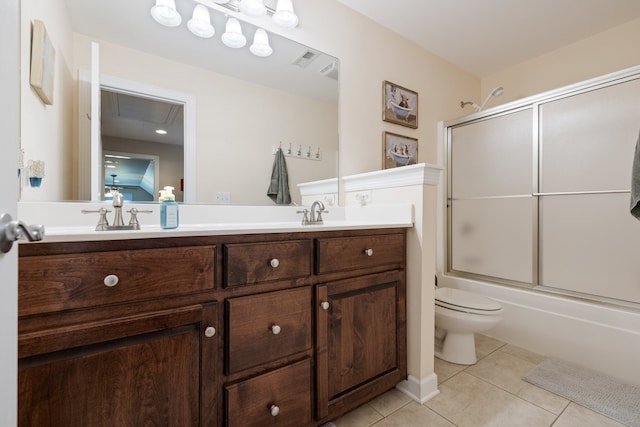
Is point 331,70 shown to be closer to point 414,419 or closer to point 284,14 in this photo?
point 284,14

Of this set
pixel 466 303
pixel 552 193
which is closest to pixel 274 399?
pixel 466 303

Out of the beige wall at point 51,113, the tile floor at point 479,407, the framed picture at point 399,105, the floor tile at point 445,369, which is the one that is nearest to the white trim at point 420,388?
the tile floor at point 479,407

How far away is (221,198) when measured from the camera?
1.48 m

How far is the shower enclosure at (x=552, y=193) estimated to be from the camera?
5.99 feet

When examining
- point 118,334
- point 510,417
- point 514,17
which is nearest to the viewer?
point 118,334

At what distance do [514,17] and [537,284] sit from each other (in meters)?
1.98

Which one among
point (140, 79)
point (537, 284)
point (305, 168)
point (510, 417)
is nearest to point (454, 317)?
point (510, 417)

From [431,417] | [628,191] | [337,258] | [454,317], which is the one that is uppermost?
[628,191]

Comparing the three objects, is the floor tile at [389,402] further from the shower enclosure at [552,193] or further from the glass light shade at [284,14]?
the glass light shade at [284,14]

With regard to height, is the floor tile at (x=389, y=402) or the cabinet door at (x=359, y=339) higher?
the cabinet door at (x=359, y=339)

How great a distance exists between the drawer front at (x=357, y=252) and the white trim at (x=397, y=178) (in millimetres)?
297

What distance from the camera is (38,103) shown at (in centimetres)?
106

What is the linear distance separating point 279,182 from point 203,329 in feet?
3.15

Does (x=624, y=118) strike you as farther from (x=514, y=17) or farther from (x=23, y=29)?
(x=23, y=29)
